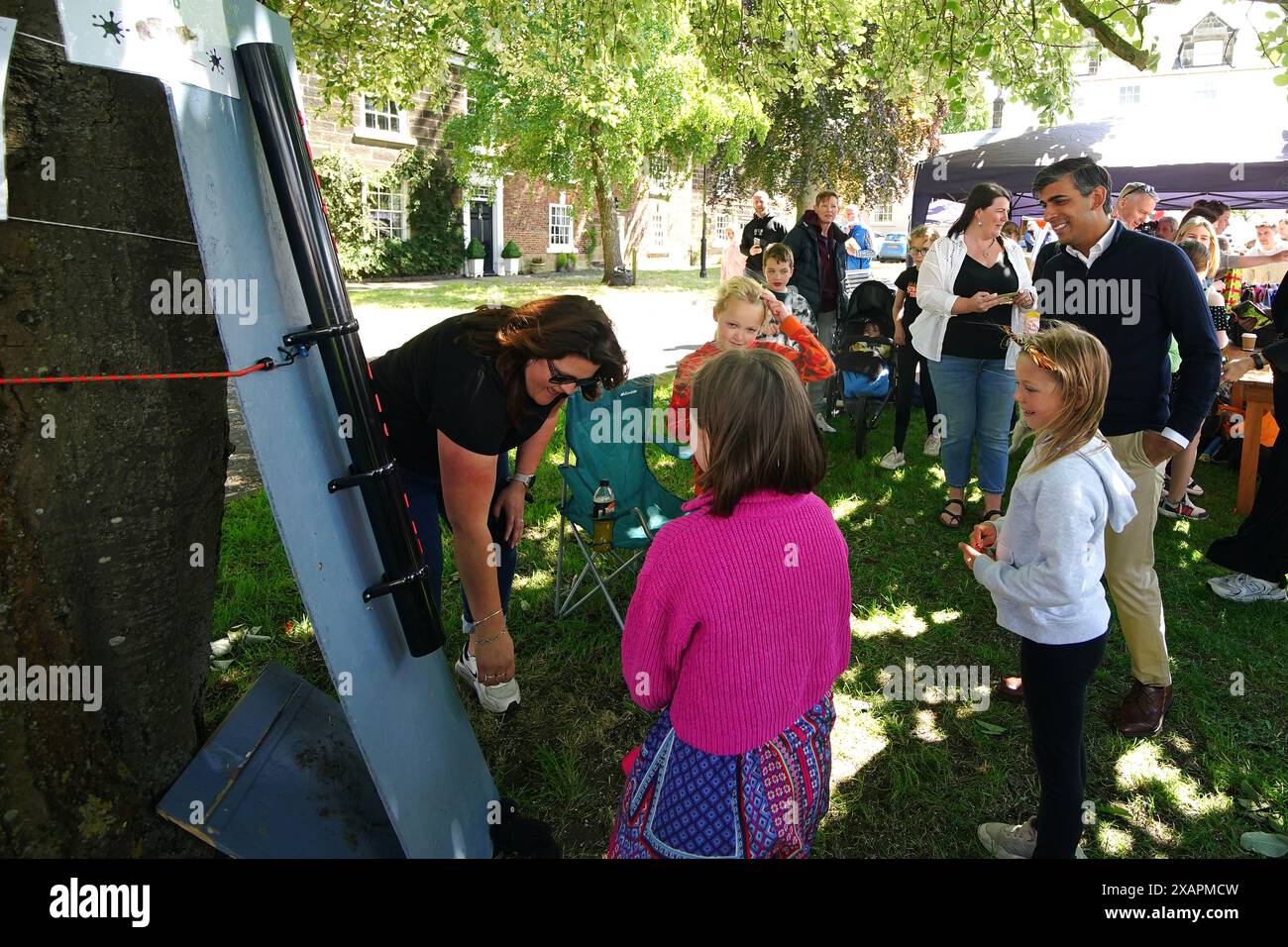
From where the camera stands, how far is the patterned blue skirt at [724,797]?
163 centimetres

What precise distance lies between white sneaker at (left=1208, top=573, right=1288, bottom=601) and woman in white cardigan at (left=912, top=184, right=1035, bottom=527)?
1.21m

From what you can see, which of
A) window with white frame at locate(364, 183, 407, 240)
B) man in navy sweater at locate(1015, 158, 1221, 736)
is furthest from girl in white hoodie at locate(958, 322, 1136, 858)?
window with white frame at locate(364, 183, 407, 240)

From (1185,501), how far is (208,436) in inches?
246

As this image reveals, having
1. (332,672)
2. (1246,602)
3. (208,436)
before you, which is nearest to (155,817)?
(332,672)

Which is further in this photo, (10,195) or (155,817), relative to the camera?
(155,817)

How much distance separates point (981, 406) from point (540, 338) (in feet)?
12.2

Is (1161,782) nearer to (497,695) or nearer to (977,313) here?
(497,695)

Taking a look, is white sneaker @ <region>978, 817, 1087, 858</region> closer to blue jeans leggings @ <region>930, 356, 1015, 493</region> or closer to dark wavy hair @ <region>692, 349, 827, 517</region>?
dark wavy hair @ <region>692, 349, 827, 517</region>

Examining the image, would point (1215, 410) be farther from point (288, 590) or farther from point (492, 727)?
point (288, 590)

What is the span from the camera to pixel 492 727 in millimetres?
3168

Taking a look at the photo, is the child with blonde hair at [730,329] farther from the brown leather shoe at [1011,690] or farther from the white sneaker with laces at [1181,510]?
the white sneaker with laces at [1181,510]

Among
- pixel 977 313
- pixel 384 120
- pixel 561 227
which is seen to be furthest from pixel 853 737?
pixel 561 227

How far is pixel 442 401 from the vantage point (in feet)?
7.34

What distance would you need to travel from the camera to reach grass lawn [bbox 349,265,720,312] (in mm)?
16234
